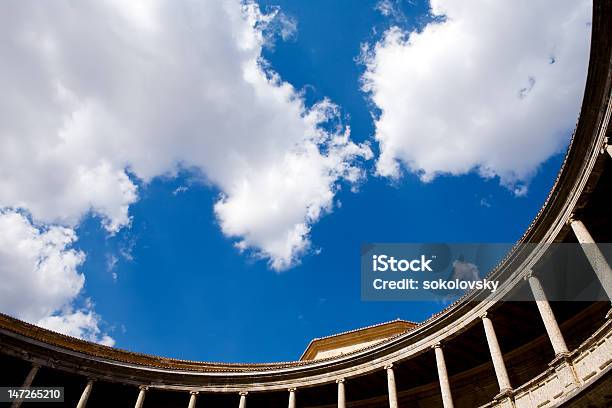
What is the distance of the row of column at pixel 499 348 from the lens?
590 inches

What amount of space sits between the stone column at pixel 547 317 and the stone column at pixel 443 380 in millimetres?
4612

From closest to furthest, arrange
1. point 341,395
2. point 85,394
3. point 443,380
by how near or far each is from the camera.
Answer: point 443,380, point 341,395, point 85,394

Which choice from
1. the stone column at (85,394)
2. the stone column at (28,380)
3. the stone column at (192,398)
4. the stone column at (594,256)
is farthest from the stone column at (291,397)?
the stone column at (594,256)

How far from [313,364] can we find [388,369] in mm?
4568

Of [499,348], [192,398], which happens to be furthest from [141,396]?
[499,348]

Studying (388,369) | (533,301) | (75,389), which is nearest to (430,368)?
(388,369)

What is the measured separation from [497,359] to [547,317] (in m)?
2.52

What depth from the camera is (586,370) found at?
13516 millimetres

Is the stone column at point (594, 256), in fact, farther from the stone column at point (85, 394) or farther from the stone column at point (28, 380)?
the stone column at point (28, 380)

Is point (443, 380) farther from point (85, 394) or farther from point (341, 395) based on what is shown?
point (85, 394)

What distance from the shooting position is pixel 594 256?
605 inches

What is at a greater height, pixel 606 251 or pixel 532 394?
pixel 606 251

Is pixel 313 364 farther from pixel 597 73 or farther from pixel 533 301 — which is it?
pixel 597 73

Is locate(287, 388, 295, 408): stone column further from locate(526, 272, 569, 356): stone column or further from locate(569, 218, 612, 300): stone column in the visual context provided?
locate(569, 218, 612, 300): stone column
